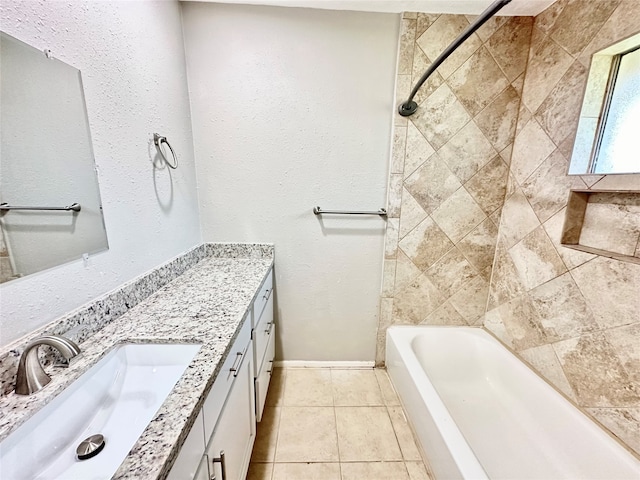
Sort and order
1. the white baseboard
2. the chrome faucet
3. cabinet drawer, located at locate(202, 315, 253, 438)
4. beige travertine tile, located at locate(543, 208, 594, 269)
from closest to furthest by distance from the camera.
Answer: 1. the chrome faucet
2. cabinet drawer, located at locate(202, 315, 253, 438)
3. beige travertine tile, located at locate(543, 208, 594, 269)
4. the white baseboard

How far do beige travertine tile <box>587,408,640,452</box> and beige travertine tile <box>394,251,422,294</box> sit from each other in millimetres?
1004

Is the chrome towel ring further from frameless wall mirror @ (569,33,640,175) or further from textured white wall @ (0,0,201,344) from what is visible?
frameless wall mirror @ (569,33,640,175)

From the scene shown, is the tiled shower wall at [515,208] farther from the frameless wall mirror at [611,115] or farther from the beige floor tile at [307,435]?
the beige floor tile at [307,435]

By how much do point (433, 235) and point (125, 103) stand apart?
5.85ft

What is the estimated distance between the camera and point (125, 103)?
1.03 metres

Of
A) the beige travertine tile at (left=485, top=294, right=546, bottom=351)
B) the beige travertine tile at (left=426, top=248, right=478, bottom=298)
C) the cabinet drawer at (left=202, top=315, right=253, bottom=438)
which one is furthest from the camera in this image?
the beige travertine tile at (left=426, top=248, right=478, bottom=298)

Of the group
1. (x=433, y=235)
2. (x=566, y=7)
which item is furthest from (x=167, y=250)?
(x=566, y=7)

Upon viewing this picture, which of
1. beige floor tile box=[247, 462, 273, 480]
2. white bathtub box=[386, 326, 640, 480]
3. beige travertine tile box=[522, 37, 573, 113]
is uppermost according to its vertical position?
beige travertine tile box=[522, 37, 573, 113]

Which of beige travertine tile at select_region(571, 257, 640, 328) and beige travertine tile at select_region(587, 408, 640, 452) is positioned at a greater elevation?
beige travertine tile at select_region(571, 257, 640, 328)

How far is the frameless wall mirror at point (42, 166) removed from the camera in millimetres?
636

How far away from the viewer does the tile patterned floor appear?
1.24m

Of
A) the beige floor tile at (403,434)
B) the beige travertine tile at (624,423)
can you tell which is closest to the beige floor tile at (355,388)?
the beige floor tile at (403,434)

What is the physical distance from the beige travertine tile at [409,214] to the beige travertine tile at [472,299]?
0.58 metres

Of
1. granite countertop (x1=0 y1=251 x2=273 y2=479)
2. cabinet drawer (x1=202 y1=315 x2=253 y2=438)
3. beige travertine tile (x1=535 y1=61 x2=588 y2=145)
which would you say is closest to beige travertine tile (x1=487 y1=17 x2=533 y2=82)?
beige travertine tile (x1=535 y1=61 x2=588 y2=145)
